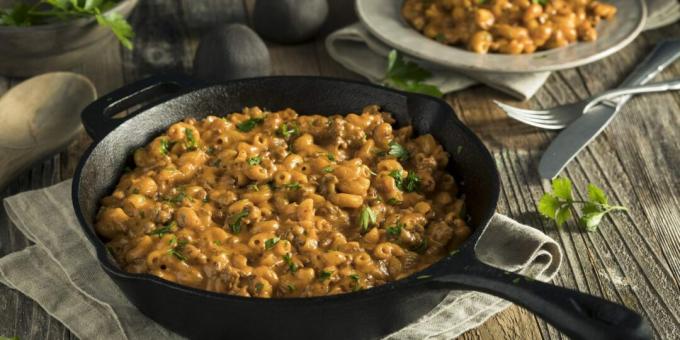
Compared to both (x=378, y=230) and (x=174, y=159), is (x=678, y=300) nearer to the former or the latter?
(x=378, y=230)

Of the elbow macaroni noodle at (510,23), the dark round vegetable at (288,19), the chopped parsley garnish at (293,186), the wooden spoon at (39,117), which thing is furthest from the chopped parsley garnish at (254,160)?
the dark round vegetable at (288,19)

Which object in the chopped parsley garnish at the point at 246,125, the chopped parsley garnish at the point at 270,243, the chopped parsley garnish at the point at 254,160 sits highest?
the chopped parsley garnish at the point at 270,243

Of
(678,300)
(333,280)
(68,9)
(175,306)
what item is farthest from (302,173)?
(68,9)

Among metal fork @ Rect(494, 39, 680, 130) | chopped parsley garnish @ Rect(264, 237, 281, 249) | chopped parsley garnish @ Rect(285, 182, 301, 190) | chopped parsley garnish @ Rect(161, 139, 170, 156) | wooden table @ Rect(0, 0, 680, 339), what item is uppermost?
chopped parsley garnish @ Rect(264, 237, 281, 249)

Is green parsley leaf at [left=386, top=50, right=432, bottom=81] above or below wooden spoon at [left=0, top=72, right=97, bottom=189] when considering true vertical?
above

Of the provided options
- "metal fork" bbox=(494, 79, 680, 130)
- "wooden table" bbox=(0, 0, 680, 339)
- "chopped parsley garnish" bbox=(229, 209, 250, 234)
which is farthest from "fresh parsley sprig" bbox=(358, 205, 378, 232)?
"metal fork" bbox=(494, 79, 680, 130)

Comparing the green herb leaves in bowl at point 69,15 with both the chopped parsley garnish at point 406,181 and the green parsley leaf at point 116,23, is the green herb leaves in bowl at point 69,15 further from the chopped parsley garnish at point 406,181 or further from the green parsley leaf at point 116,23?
the chopped parsley garnish at point 406,181

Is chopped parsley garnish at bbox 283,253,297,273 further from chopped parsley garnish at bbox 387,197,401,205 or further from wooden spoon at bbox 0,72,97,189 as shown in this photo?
wooden spoon at bbox 0,72,97,189

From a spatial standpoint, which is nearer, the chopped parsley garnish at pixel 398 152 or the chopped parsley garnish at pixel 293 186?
the chopped parsley garnish at pixel 293 186
